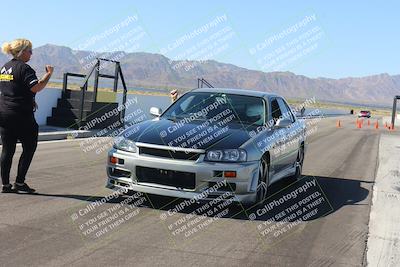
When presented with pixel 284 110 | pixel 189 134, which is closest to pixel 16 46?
pixel 189 134

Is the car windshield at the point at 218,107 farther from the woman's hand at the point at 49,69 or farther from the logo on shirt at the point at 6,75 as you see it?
the logo on shirt at the point at 6,75

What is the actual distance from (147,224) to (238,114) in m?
2.46

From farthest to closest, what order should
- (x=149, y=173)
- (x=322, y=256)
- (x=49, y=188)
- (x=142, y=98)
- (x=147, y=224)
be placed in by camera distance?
(x=142, y=98), (x=49, y=188), (x=149, y=173), (x=147, y=224), (x=322, y=256)

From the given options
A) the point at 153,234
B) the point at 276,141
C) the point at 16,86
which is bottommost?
the point at 276,141

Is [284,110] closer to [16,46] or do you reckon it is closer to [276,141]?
[276,141]

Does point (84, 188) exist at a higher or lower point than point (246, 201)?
higher

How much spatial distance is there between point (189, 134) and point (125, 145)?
0.78 meters

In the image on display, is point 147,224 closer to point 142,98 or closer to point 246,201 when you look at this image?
point 246,201

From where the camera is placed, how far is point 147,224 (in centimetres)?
586

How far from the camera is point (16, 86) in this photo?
255 inches

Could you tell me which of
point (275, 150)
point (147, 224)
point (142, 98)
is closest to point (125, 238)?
point (147, 224)

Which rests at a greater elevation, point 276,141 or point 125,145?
point 125,145

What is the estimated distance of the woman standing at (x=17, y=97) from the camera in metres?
6.43

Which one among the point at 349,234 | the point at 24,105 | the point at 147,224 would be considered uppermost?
the point at 24,105
